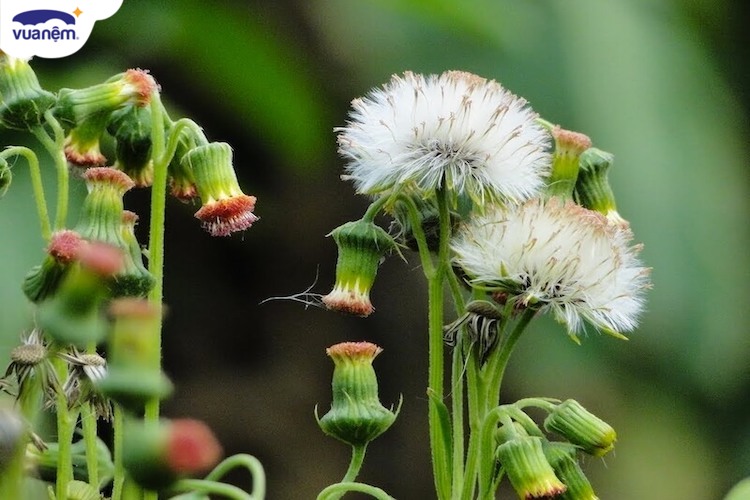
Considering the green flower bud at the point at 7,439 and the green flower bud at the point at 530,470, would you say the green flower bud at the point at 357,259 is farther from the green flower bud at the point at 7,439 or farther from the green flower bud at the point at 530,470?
the green flower bud at the point at 7,439

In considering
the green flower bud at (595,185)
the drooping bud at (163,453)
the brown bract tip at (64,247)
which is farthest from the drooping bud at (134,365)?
the green flower bud at (595,185)

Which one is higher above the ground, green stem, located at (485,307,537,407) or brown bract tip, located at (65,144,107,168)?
brown bract tip, located at (65,144,107,168)

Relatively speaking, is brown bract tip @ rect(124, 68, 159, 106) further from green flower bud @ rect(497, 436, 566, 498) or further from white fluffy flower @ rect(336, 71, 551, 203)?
green flower bud @ rect(497, 436, 566, 498)

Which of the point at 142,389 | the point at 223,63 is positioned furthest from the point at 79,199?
the point at 142,389

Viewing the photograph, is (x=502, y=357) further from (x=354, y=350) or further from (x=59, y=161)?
(x=59, y=161)

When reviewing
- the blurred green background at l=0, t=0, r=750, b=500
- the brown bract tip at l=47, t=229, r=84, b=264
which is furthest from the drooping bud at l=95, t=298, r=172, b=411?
the blurred green background at l=0, t=0, r=750, b=500

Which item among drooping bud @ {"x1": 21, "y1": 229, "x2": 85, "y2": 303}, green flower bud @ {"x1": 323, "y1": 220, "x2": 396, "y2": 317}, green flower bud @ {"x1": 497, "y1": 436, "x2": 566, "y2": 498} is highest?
green flower bud @ {"x1": 323, "y1": 220, "x2": 396, "y2": 317}

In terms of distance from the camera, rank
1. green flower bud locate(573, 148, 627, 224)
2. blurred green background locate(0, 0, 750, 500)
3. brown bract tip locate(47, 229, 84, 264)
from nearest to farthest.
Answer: brown bract tip locate(47, 229, 84, 264), green flower bud locate(573, 148, 627, 224), blurred green background locate(0, 0, 750, 500)
